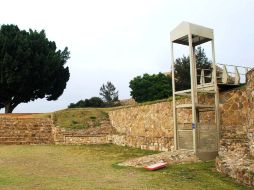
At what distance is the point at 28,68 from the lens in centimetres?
3431

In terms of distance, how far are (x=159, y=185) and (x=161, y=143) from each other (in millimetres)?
8473

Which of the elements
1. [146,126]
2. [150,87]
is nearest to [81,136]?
[146,126]

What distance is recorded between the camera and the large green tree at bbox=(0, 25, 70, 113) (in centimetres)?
3403

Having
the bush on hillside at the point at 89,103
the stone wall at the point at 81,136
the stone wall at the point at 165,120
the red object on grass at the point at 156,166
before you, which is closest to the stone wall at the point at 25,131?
the stone wall at the point at 81,136

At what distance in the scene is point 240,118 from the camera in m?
14.7

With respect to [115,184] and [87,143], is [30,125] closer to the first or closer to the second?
[87,143]

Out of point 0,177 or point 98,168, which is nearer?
point 0,177

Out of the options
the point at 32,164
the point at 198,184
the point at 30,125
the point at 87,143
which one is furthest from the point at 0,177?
the point at 30,125

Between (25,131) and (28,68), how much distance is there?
1096 centimetres

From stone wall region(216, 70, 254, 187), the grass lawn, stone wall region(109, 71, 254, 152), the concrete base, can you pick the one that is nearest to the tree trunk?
stone wall region(109, 71, 254, 152)

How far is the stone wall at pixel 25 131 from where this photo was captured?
23.9 metres

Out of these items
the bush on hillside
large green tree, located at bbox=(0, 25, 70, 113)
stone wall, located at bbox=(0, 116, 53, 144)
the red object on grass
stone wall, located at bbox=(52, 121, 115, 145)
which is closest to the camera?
the red object on grass

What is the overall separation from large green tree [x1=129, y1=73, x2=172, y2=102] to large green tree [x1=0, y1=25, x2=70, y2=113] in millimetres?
8806

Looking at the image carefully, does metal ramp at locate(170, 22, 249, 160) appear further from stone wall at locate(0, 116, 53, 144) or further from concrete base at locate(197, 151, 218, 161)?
stone wall at locate(0, 116, 53, 144)
